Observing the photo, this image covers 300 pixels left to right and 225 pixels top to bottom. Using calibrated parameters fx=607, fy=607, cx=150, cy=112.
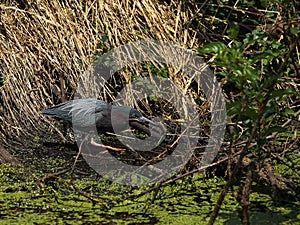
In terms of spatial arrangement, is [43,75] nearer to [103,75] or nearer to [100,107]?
[103,75]

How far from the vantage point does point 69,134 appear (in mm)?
4434

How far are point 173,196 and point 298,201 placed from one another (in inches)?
25.1

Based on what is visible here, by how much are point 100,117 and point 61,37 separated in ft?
3.05

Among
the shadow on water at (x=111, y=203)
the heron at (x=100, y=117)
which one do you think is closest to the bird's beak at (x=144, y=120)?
Result: the heron at (x=100, y=117)

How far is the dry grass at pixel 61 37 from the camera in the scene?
446cm

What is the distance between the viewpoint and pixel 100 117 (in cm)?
389

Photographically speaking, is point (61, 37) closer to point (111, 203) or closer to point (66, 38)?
point (66, 38)

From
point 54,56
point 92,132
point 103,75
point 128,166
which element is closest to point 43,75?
point 54,56

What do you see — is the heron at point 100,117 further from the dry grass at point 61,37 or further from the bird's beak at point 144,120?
the dry grass at point 61,37

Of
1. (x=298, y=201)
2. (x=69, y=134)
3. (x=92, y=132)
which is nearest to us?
(x=298, y=201)

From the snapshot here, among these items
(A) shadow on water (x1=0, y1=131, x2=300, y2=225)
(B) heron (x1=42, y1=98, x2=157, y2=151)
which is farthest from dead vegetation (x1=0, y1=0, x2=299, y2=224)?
(A) shadow on water (x1=0, y1=131, x2=300, y2=225)

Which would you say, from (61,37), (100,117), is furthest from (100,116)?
(61,37)

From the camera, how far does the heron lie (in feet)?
12.7

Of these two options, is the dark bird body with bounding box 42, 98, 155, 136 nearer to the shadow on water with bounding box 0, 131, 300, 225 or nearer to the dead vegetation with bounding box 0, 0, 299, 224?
the shadow on water with bounding box 0, 131, 300, 225
